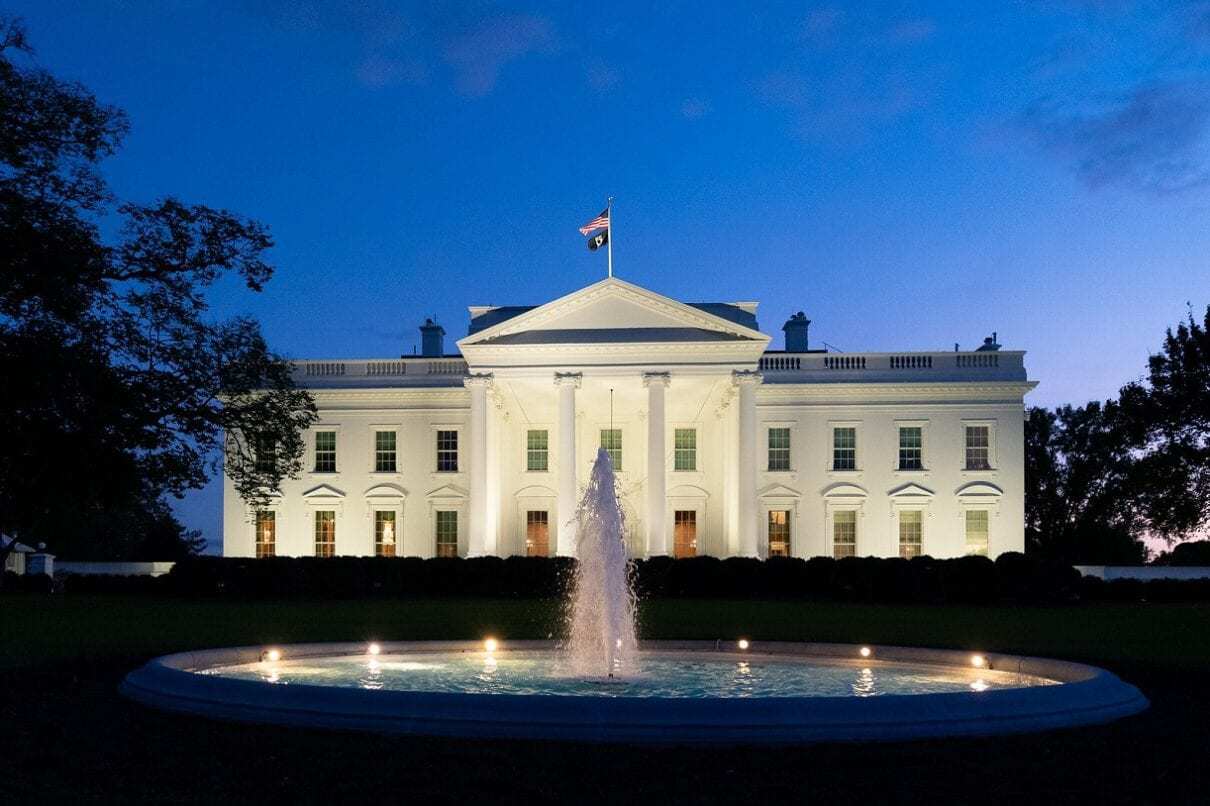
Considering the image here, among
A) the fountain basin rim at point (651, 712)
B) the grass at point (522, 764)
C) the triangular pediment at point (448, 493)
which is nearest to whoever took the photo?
the grass at point (522, 764)

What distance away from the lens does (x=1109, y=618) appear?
29.7 metres

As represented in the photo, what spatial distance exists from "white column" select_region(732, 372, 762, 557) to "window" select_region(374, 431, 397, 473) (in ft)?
46.9

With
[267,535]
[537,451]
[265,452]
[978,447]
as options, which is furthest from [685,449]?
[265,452]

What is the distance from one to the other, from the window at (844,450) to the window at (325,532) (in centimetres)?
1973

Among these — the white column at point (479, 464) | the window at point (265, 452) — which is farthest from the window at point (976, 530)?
the window at point (265, 452)

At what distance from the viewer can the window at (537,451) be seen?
49.4 m

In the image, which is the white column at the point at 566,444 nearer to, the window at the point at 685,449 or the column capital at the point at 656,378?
the column capital at the point at 656,378

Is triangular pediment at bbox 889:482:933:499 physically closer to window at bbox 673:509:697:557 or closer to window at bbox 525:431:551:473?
window at bbox 673:509:697:557

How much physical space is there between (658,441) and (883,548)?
34.9 feet

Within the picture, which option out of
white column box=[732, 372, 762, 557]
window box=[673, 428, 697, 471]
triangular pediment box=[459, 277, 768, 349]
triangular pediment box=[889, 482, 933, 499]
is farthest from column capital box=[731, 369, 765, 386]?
triangular pediment box=[889, 482, 933, 499]

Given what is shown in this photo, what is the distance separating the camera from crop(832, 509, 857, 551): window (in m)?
48.4

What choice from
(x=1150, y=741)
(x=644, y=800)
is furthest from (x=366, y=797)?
(x=1150, y=741)

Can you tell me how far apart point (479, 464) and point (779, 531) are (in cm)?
1210

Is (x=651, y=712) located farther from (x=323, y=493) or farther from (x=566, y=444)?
(x=323, y=493)
